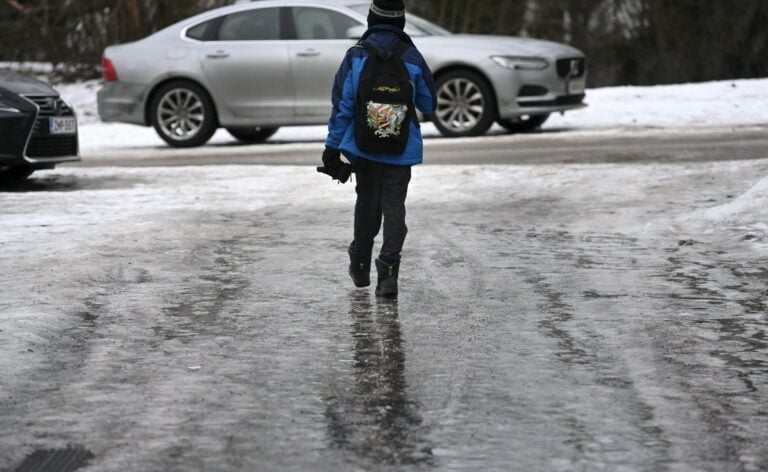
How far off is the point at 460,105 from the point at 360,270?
9279mm

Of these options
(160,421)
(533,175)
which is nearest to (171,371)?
(160,421)

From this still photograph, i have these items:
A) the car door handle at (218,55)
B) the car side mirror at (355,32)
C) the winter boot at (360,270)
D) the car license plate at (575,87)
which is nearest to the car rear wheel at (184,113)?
the car door handle at (218,55)

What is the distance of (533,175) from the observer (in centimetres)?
1262

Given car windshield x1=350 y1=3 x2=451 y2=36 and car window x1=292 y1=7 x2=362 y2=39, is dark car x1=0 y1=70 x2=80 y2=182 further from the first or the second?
car windshield x1=350 y1=3 x2=451 y2=36

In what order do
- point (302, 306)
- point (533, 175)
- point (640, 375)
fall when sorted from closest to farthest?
point (640, 375) → point (302, 306) → point (533, 175)

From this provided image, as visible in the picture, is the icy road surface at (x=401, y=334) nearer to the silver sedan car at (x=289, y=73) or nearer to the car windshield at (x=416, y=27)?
the silver sedan car at (x=289, y=73)

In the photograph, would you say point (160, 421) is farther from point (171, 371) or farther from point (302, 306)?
point (302, 306)

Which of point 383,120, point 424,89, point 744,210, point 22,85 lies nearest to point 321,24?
point 22,85

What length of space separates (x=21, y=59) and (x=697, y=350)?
22309 mm

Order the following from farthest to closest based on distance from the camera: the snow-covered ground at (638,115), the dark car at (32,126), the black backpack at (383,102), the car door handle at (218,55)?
the snow-covered ground at (638,115) → the car door handle at (218,55) → the dark car at (32,126) → the black backpack at (383,102)

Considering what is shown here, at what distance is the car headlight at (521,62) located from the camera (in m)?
16.5

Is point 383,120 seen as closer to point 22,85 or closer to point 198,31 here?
point 22,85

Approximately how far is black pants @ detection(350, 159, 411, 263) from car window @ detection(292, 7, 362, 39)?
9676mm

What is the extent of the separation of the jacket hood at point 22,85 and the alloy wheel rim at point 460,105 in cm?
489
